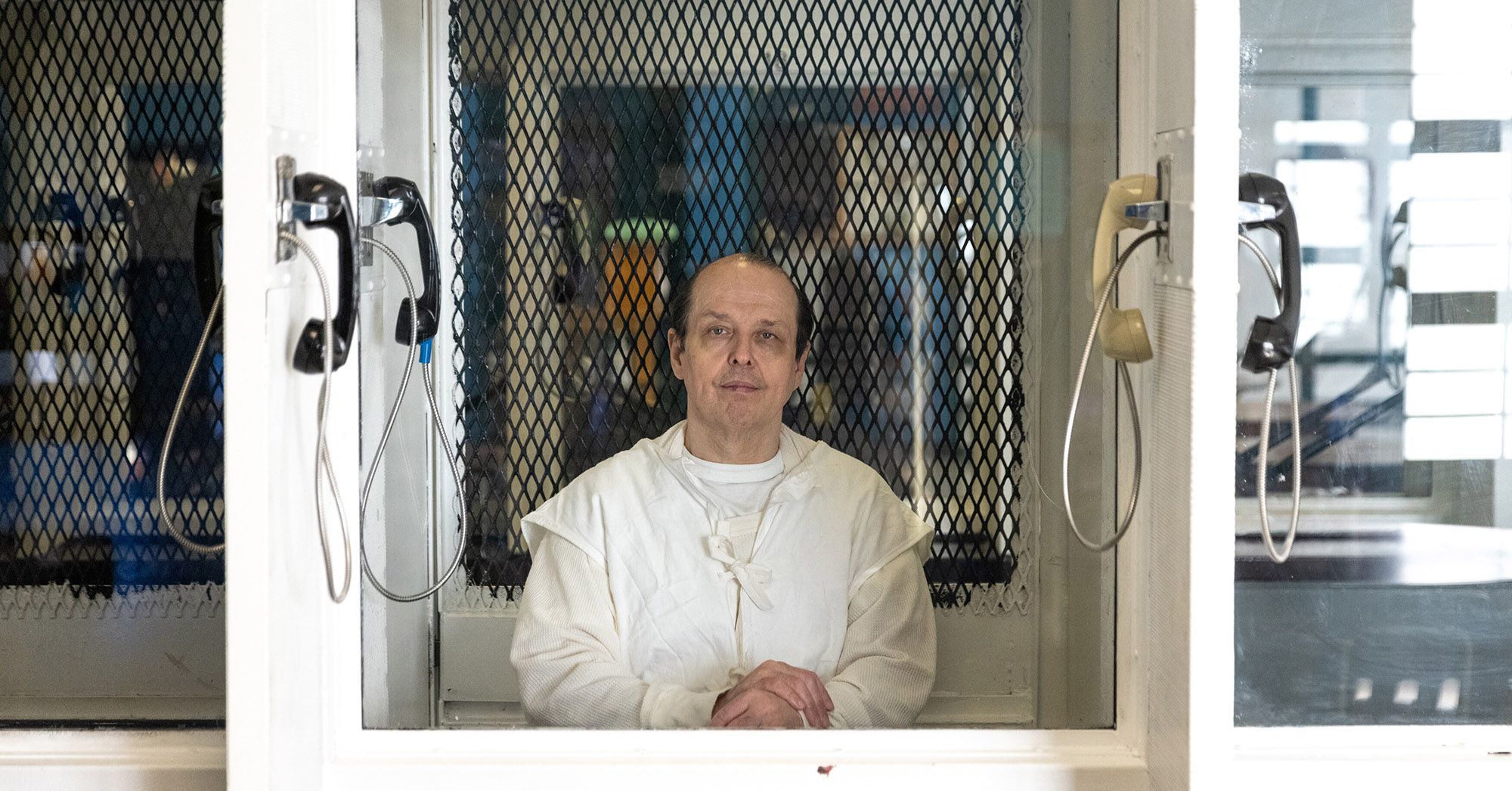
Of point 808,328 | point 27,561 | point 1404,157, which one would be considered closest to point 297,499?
point 27,561

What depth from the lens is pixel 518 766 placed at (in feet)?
5.12

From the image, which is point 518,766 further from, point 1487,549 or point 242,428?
point 1487,549

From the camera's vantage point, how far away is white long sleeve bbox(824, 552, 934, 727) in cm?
183

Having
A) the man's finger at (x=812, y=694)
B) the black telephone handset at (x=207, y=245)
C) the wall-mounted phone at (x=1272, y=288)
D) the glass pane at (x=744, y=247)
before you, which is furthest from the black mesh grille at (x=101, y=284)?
the wall-mounted phone at (x=1272, y=288)

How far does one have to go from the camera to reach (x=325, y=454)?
149 centimetres

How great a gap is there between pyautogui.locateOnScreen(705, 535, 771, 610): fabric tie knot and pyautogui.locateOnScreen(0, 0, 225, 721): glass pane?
666 millimetres

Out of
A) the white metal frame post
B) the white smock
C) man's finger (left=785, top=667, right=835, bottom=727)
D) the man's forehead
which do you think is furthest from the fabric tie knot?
the white metal frame post

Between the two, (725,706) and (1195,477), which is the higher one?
(1195,477)

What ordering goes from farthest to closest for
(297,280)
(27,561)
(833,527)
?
(833,527) < (27,561) < (297,280)

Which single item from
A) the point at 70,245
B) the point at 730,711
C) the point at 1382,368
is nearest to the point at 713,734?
the point at 730,711

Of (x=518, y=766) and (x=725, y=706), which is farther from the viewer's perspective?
(x=725, y=706)

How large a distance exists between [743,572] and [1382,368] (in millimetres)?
878

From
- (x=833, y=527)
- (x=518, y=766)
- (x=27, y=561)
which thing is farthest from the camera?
(x=833, y=527)

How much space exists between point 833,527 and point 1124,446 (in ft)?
1.51
